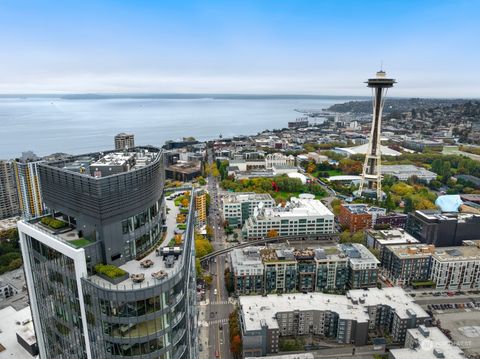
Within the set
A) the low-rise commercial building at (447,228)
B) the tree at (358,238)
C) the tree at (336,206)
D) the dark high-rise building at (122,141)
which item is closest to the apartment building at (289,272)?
the tree at (358,238)

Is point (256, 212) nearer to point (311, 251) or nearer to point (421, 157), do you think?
point (311, 251)

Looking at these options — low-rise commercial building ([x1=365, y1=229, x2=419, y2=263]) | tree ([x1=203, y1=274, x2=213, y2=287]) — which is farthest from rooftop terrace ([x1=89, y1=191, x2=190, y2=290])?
low-rise commercial building ([x1=365, y1=229, x2=419, y2=263])

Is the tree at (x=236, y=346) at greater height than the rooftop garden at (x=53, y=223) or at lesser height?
lesser

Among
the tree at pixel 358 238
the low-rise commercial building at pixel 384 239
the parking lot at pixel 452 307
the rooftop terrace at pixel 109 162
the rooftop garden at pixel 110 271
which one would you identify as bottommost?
the parking lot at pixel 452 307

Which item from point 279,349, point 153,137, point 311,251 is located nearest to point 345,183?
point 311,251

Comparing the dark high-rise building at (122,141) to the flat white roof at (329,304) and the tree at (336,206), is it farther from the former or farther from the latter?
the flat white roof at (329,304)

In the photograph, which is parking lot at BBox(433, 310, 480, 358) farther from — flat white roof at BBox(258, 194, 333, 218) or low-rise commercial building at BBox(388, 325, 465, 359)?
flat white roof at BBox(258, 194, 333, 218)
